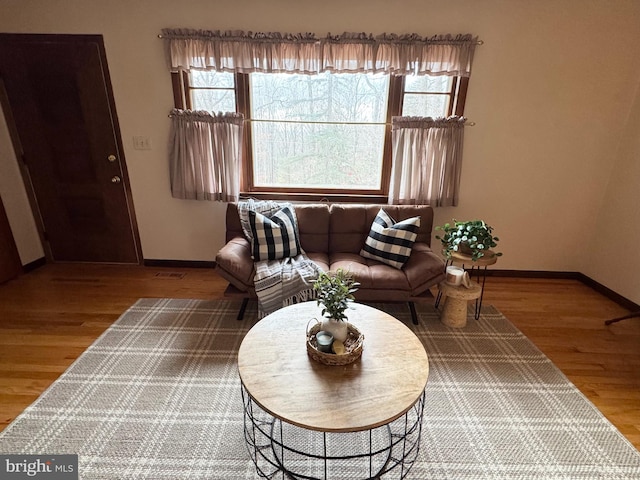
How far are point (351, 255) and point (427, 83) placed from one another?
1.63 meters

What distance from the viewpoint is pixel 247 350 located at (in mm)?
1381

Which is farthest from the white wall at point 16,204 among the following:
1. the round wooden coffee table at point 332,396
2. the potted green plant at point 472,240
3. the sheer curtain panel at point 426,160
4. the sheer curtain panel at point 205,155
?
the potted green plant at point 472,240

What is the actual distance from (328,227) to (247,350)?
4.84ft

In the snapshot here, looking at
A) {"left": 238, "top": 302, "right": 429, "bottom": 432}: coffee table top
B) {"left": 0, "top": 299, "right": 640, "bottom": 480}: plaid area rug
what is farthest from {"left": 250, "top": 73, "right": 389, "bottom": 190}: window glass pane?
{"left": 238, "top": 302, "right": 429, "bottom": 432}: coffee table top

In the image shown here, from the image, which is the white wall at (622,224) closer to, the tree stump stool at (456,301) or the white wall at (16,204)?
the tree stump stool at (456,301)

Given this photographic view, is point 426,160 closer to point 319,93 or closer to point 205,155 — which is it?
point 319,93

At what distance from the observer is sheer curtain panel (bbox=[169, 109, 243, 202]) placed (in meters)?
2.69

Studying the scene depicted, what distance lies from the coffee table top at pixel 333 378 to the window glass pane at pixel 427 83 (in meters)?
2.12

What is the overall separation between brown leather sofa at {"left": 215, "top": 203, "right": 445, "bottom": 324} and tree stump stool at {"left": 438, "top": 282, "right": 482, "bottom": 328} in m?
0.13

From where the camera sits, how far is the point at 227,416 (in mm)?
1603

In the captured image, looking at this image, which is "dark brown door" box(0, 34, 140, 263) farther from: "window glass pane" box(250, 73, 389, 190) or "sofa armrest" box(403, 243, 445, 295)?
"sofa armrest" box(403, 243, 445, 295)

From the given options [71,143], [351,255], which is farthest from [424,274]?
[71,143]

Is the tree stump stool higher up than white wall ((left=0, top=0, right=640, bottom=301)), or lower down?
lower down

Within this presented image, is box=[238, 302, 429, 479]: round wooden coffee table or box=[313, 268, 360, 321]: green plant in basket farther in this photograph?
box=[313, 268, 360, 321]: green plant in basket
